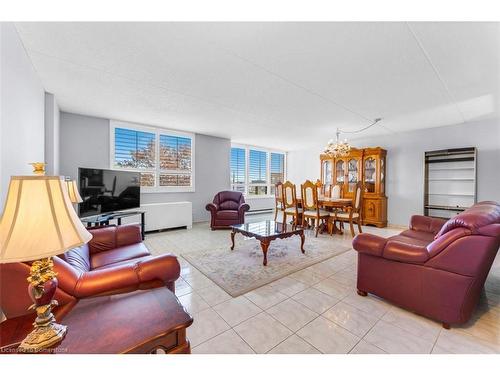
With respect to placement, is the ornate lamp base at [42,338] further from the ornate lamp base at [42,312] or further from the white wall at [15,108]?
the white wall at [15,108]

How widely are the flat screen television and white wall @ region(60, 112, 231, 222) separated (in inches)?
32.9

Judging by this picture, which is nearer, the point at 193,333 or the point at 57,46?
the point at 193,333

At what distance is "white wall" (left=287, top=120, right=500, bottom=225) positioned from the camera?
4.21 m

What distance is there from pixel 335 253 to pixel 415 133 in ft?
13.0

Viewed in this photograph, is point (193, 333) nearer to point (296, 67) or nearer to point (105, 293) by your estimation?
point (105, 293)

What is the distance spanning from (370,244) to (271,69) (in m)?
2.08

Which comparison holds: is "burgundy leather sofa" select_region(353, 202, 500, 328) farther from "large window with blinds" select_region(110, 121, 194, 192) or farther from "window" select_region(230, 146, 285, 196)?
"window" select_region(230, 146, 285, 196)

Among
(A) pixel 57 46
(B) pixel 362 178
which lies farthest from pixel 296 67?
(B) pixel 362 178

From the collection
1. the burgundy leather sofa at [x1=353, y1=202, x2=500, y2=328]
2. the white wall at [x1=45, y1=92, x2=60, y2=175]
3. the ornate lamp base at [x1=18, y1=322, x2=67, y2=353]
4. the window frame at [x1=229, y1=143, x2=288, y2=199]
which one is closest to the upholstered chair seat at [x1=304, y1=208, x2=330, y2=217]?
the burgundy leather sofa at [x1=353, y1=202, x2=500, y2=328]

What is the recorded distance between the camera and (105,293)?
1180mm

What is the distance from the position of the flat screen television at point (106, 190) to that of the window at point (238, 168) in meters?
3.24

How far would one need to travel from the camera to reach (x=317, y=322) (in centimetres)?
172

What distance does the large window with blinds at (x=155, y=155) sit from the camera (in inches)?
178

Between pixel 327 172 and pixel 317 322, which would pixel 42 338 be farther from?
pixel 327 172
